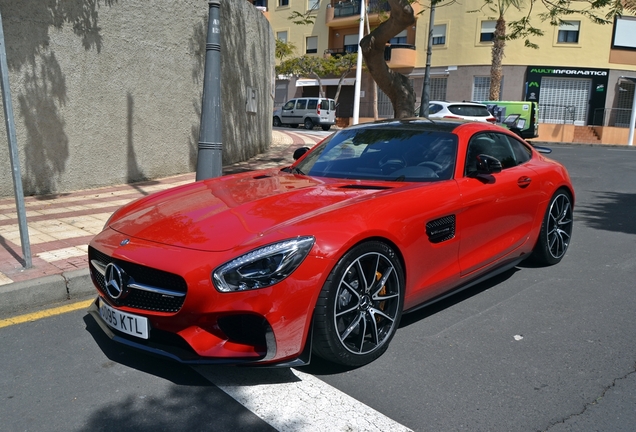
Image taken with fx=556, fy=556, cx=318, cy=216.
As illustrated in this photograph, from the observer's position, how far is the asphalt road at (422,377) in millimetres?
2789

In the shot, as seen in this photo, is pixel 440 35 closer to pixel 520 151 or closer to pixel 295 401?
pixel 520 151

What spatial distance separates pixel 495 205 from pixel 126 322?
9.08 feet

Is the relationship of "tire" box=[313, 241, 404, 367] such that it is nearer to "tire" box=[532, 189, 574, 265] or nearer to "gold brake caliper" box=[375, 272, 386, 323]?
"gold brake caliper" box=[375, 272, 386, 323]

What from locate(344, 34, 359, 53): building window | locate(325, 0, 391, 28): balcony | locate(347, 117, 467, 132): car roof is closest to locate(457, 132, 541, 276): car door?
locate(347, 117, 467, 132): car roof

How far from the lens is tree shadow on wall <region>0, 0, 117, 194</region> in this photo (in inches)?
300

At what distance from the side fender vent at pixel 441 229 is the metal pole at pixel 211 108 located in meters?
3.42

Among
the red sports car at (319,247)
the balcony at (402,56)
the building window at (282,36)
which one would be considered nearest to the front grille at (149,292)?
the red sports car at (319,247)

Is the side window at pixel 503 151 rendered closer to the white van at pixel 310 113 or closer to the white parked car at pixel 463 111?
the white parked car at pixel 463 111

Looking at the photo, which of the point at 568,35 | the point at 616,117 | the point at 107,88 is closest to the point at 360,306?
the point at 107,88

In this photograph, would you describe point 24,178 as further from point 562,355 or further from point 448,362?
point 562,355

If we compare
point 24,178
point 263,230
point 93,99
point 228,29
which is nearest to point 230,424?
point 263,230

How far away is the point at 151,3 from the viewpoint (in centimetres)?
923

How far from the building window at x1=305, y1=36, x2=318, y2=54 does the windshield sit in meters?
39.8

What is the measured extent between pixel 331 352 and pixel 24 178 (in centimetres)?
653
